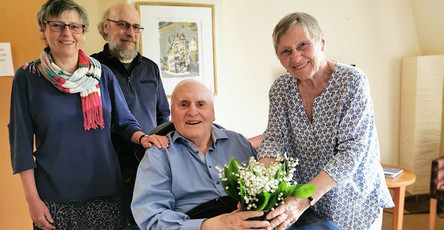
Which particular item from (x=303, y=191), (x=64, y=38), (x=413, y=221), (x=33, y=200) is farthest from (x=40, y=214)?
(x=413, y=221)

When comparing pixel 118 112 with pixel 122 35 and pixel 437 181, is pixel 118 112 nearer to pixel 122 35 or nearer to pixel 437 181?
pixel 122 35

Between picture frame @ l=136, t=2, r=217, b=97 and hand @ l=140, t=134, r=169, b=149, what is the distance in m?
1.49

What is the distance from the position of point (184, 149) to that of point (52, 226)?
2.40 feet

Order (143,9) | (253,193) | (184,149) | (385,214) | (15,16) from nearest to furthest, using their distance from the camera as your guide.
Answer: (253,193) → (184,149) → (15,16) → (143,9) → (385,214)

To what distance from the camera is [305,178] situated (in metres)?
1.73

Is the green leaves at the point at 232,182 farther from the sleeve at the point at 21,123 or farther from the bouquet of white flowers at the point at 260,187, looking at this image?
the sleeve at the point at 21,123


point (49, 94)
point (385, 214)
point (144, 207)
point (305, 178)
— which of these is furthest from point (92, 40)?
point (385, 214)

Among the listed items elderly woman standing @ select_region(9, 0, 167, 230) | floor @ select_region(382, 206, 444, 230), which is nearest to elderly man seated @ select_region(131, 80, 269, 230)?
elderly woman standing @ select_region(9, 0, 167, 230)

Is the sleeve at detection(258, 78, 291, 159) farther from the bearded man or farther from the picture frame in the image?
the picture frame

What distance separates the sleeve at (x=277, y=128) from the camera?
5.63 ft

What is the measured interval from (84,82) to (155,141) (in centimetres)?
44

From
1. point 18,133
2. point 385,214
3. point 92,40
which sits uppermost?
point 92,40

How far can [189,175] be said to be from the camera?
5.45 feet

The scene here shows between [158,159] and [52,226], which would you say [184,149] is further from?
[52,226]
